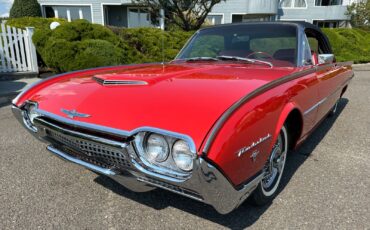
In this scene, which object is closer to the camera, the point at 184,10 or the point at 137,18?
the point at 184,10

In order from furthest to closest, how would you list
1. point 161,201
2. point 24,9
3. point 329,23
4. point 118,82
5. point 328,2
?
point 328,2 → point 329,23 → point 24,9 → point 161,201 → point 118,82

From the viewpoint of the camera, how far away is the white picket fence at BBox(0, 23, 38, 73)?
8.01m

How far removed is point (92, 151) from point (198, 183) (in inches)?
31.4

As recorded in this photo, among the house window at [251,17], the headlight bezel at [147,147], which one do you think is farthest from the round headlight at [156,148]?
the house window at [251,17]

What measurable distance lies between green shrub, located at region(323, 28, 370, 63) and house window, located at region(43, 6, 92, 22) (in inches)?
654

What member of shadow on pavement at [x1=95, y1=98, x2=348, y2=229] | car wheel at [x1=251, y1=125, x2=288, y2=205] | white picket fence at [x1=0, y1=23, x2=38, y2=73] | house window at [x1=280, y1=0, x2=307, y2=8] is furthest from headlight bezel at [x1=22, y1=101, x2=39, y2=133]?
house window at [x1=280, y1=0, x2=307, y2=8]

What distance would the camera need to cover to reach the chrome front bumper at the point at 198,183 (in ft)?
5.12

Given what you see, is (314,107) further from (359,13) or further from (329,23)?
(329,23)

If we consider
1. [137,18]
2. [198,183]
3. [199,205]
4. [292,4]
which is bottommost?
[199,205]

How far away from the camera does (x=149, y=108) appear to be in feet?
6.04

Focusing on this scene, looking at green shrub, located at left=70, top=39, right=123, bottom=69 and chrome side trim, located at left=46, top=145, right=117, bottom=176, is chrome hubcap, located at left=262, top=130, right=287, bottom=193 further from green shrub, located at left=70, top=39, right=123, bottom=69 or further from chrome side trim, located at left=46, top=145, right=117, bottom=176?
green shrub, located at left=70, top=39, right=123, bottom=69

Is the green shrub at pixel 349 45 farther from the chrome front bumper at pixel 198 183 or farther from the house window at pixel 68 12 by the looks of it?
the house window at pixel 68 12

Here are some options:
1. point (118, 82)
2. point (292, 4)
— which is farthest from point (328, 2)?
point (118, 82)

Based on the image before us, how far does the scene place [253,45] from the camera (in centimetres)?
323
